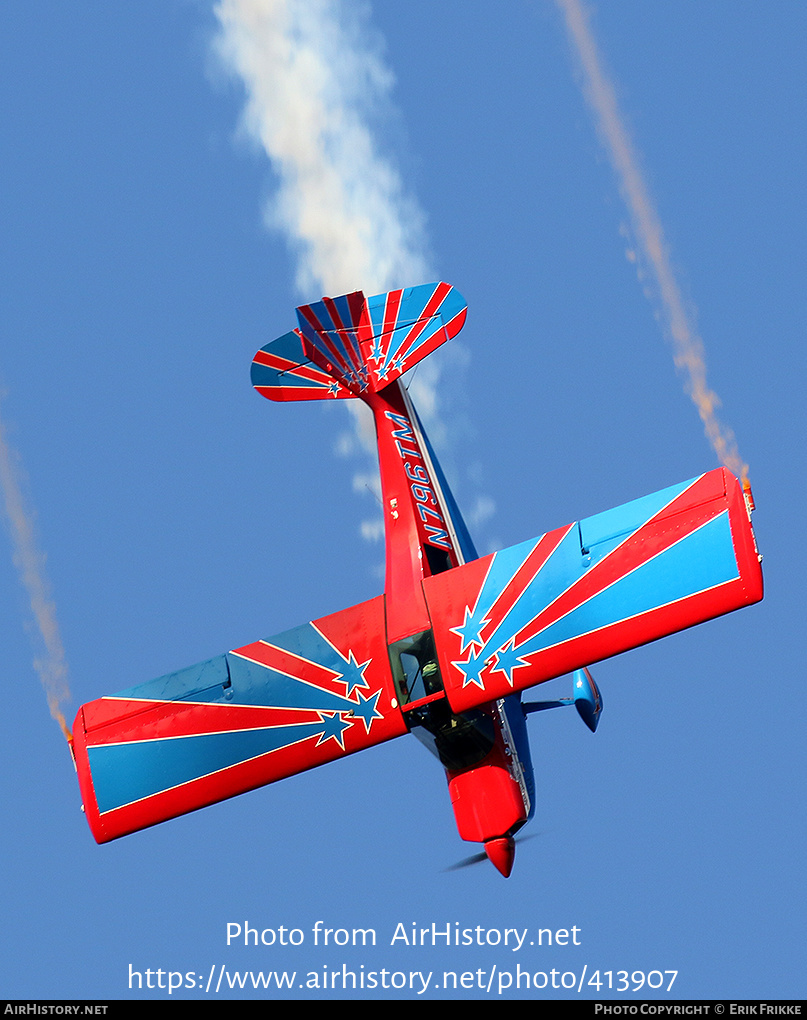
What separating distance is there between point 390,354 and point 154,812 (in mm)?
6751

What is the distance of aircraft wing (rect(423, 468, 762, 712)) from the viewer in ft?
64.4

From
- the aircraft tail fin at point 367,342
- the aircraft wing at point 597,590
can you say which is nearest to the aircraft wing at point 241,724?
the aircraft wing at point 597,590

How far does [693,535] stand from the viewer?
1988 centimetres

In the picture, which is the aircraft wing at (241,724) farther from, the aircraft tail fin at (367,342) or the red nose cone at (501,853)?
the aircraft tail fin at (367,342)

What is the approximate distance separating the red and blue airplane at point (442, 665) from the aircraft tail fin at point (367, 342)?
93.3 inches

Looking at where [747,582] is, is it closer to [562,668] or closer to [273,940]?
[562,668]

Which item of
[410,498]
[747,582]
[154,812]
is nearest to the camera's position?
[747,582]

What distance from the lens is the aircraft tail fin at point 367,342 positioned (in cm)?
2367

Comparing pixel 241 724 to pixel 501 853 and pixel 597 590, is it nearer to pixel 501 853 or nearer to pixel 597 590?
pixel 501 853

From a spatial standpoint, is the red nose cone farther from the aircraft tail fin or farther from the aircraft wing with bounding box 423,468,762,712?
the aircraft tail fin

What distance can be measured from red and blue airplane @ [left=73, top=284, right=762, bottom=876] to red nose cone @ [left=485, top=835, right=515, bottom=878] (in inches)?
0.8

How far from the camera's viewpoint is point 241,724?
68.2 feet
